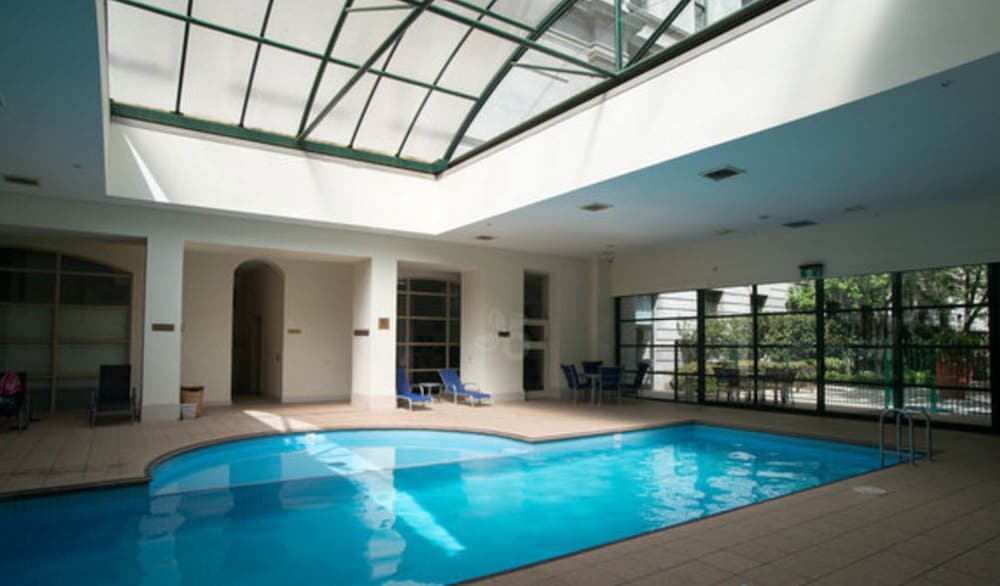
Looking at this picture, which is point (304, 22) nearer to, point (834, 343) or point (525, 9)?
point (525, 9)

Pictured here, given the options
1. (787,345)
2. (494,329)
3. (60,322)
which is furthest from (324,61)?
(787,345)

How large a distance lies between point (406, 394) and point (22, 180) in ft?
22.4

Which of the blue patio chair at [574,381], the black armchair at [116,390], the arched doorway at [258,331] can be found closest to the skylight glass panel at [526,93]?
the blue patio chair at [574,381]

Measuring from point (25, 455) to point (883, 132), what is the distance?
381 inches

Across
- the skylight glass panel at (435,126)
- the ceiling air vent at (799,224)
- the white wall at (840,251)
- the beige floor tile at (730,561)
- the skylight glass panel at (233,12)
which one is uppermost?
the skylight glass panel at (233,12)

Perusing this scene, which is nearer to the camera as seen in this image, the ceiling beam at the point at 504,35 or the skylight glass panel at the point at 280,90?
the ceiling beam at the point at 504,35

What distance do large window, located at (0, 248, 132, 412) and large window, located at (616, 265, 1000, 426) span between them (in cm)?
1077

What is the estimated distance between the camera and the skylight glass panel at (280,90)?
8.57 m

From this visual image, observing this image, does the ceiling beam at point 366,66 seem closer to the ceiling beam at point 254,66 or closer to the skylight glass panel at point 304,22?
the skylight glass panel at point 304,22

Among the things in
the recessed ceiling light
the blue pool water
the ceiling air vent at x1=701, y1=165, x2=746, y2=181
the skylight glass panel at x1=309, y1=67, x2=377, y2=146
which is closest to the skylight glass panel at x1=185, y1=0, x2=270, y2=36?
the skylight glass panel at x1=309, y1=67, x2=377, y2=146

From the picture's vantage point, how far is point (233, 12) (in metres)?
7.78

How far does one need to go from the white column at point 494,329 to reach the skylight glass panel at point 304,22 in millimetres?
5795

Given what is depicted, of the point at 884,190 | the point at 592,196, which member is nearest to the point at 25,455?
the point at 592,196

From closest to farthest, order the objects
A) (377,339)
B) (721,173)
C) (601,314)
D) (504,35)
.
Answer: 1. (721,173)
2. (504,35)
3. (377,339)
4. (601,314)
